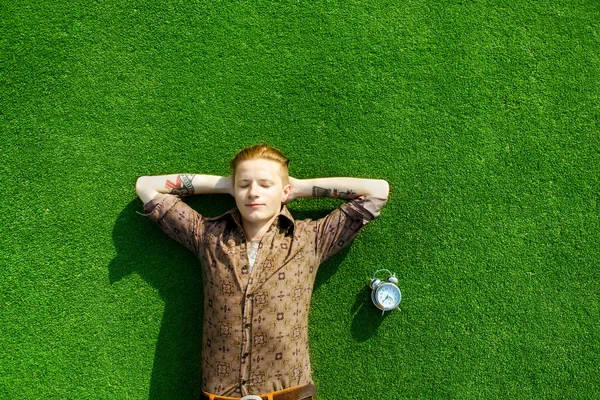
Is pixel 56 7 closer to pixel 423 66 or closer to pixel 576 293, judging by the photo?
pixel 423 66

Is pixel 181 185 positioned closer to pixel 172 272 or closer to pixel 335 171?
pixel 172 272

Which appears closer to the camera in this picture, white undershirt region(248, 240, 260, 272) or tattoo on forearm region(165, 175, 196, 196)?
white undershirt region(248, 240, 260, 272)

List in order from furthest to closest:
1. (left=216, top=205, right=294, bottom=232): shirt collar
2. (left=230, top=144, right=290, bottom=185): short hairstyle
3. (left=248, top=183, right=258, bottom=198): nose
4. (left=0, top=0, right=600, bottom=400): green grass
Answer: (left=0, top=0, right=600, bottom=400): green grass → (left=216, top=205, right=294, bottom=232): shirt collar → (left=230, top=144, right=290, bottom=185): short hairstyle → (left=248, top=183, right=258, bottom=198): nose

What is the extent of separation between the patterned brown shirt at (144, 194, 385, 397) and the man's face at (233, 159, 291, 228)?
0.70 feet

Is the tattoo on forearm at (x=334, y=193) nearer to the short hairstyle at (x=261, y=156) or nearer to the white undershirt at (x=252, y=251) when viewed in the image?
the short hairstyle at (x=261, y=156)

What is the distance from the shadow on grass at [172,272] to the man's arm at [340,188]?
10.9 inches

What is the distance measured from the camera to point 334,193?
3479mm

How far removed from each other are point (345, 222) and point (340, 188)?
0.30 meters

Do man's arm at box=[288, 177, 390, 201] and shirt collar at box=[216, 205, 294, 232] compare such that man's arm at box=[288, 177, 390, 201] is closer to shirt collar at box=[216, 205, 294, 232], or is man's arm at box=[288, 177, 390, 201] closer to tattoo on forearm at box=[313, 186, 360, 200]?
tattoo on forearm at box=[313, 186, 360, 200]

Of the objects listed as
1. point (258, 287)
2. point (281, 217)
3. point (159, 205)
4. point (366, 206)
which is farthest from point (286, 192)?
point (159, 205)

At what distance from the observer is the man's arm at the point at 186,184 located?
138 inches

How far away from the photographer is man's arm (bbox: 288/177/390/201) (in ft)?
11.2

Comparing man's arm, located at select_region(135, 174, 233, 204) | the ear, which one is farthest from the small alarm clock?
man's arm, located at select_region(135, 174, 233, 204)

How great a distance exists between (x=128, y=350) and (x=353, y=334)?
79.5 inches
